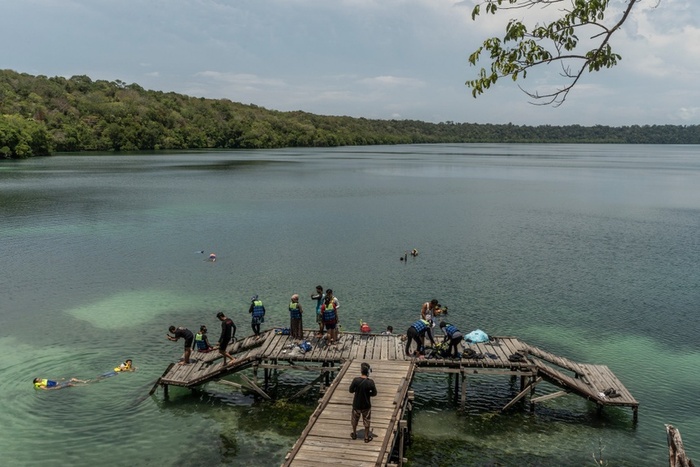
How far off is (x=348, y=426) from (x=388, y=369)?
5.32m

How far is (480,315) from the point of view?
3541cm

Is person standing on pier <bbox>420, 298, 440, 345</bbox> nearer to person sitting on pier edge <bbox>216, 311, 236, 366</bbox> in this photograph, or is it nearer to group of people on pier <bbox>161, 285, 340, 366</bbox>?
group of people on pier <bbox>161, 285, 340, 366</bbox>

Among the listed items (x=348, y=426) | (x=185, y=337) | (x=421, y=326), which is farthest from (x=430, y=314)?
(x=185, y=337)

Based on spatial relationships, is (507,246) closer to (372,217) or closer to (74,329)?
(372,217)

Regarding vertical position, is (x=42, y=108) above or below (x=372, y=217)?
above

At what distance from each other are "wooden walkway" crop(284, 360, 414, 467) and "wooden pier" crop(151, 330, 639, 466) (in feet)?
0.15

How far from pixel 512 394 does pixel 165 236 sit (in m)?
44.3

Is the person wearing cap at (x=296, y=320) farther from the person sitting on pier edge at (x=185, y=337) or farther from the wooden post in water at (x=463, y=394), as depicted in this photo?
the wooden post in water at (x=463, y=394)

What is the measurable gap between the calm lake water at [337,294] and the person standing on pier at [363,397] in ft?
13.6

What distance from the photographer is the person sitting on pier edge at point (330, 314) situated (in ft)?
83.5

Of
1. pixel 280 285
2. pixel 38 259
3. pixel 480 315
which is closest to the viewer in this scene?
pixel 480 315

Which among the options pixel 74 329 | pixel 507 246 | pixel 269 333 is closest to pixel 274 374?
pixel 269 333

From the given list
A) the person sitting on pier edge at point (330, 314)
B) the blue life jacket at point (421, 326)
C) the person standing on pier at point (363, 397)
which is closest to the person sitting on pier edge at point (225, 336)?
the person sitting on pier edge at point (330, 314)

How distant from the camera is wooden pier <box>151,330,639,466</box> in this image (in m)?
20.6
